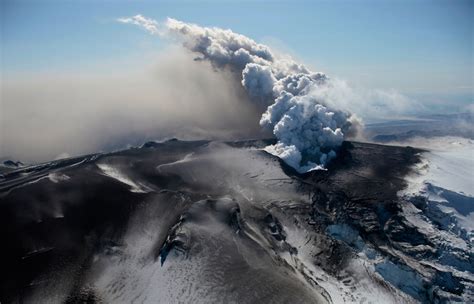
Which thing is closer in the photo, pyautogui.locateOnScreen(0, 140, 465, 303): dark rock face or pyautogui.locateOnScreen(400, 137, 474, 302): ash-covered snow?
pyautogui.locateOnScreen(0, 140, 465, 303): dark rock face

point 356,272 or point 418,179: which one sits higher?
point 418,179

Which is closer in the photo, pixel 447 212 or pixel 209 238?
pixel 209 238

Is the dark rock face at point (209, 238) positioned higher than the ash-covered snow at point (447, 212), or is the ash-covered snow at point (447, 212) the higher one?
the ash-covered snow at point (447, 212)

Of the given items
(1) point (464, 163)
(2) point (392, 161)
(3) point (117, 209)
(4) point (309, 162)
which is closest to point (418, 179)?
(2) point (392, 161)

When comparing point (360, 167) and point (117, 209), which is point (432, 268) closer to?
point (360, 167)

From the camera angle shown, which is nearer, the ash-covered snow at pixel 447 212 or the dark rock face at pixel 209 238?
the dark rock face at pixel 209 238

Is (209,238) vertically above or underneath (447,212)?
underneath

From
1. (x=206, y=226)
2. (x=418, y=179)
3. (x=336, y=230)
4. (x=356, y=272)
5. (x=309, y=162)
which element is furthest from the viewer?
(x=309, y=162)

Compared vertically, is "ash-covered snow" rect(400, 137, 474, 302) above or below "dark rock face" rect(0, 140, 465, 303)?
above
